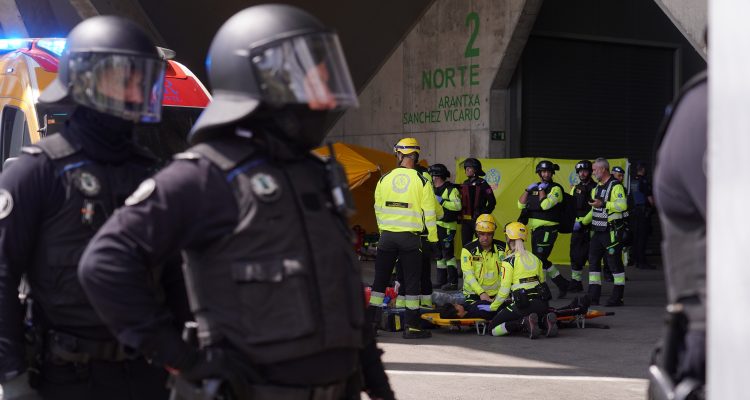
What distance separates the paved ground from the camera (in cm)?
771

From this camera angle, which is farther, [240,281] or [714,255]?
[240,281]

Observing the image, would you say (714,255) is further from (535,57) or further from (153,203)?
(535,57)

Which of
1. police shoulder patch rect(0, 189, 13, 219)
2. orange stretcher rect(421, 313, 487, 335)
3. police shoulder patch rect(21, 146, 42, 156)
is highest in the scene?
A: police shoulder patch rect(21, 146, 42, 156)

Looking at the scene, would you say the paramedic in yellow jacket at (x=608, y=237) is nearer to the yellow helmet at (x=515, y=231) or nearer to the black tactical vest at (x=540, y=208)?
the black tactical vest at (x=540, y=208)

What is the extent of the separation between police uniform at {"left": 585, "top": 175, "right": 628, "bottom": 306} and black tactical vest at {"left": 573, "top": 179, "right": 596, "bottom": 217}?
0.71m

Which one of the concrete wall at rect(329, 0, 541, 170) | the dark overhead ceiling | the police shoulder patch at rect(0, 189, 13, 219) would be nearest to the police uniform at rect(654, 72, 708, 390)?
the police shoulder patch at rect(0, 189, 13, 219)

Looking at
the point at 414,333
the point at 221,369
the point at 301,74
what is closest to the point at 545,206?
the point at 414,333

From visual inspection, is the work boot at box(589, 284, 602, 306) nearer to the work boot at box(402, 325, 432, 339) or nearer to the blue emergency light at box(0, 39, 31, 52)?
the work boot at box(402, 325, 432, 339)

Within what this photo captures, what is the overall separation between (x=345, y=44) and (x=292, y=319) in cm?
2010

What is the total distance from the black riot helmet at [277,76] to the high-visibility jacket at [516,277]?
294 inches

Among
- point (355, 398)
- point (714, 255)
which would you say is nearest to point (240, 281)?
point (355, 398)

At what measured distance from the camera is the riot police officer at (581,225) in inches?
551

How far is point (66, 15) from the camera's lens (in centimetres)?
2153

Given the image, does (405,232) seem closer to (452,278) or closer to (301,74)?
(452,278)
